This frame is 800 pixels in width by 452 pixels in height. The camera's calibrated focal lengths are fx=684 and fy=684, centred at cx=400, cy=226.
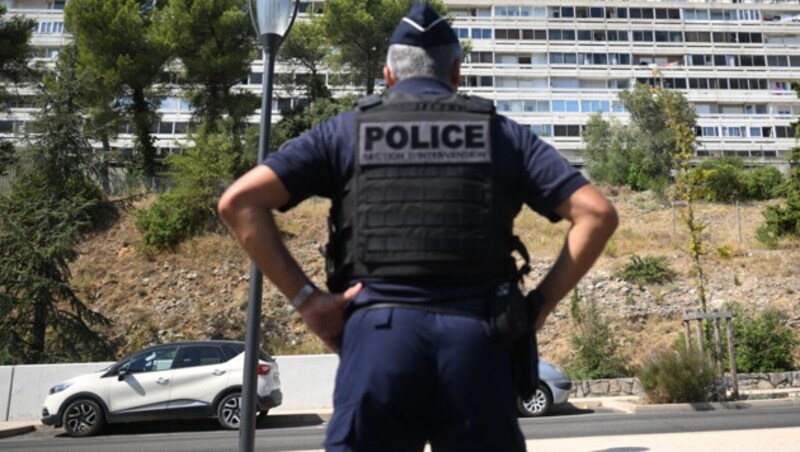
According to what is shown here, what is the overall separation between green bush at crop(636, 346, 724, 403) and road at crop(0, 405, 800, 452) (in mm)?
847

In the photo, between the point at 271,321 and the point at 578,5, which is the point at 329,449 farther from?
the point at 578,5

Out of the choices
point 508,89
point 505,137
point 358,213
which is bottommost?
point 358,213

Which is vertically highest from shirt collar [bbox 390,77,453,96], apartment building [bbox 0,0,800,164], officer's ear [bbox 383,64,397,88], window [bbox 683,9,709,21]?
window [bbox 683,9,709,21]

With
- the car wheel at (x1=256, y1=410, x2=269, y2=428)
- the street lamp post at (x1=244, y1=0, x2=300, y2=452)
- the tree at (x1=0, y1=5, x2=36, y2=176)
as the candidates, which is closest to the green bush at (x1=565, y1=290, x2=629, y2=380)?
the car wheel at (x1=256, y1=410, x2=269, y2=428)

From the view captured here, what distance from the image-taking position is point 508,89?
60594 millimetres

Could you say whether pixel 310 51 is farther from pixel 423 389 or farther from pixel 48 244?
pixel 423 389

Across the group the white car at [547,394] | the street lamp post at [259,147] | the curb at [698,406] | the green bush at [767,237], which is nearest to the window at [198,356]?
the white car at [547,394]

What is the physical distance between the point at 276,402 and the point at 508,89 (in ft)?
171

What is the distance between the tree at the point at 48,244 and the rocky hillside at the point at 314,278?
A: 2.34 meters

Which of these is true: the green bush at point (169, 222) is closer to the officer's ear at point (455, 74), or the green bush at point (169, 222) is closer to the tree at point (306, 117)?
the tree at point (306, 117)

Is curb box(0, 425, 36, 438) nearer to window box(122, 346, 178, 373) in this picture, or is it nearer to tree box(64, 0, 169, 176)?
window box(122, 346, 178, 373)

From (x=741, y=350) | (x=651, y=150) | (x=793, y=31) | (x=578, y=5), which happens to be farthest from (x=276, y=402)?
(x=793, y=31)

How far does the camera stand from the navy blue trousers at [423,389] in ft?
6.13

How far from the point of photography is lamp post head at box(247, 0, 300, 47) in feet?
18.1
